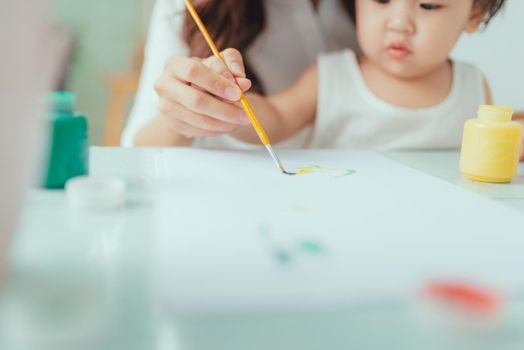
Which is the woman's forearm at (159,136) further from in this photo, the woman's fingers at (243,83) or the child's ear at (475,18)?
the child's ear at (475,18)

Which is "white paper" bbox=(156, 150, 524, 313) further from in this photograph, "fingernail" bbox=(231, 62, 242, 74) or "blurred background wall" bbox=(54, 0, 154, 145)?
"blurred background wall" bbox=(54, 0, 154, 145)

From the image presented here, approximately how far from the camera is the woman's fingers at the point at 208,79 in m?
0.66

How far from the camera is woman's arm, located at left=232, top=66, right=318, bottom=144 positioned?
967 mm

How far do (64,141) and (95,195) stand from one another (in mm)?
85

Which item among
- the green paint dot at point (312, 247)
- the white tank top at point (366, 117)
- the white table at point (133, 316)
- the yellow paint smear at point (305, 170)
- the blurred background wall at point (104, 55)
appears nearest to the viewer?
the white table at point (133, 316)

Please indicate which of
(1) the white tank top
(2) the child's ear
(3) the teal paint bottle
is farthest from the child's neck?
(3) the teal paint bottle

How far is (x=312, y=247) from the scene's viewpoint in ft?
1.28

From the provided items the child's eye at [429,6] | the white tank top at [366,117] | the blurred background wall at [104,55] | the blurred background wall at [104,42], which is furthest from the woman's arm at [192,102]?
the blurred background wall at [104,42]

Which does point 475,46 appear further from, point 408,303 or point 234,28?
point 408,303

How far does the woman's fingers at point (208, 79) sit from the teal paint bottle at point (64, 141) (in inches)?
6.7

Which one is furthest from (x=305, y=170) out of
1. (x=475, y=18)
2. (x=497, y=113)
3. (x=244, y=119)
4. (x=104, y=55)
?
(x=104, y=55)

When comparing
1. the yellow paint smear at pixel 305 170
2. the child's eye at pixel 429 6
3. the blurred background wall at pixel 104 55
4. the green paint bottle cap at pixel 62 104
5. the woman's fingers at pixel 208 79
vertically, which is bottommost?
the blurred background wall at pixel 104 55

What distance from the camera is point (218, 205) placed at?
1.59ft

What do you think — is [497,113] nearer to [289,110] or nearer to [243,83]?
[243,83]
